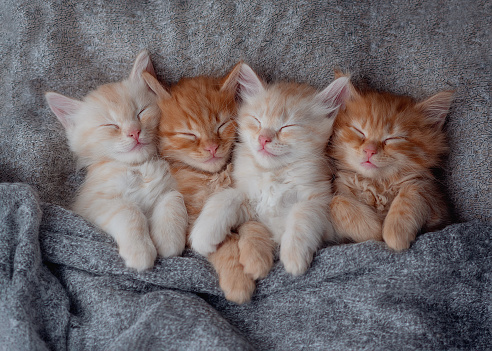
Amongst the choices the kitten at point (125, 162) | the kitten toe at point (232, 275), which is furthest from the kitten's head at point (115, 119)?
the kitten toe at point (232, 275)

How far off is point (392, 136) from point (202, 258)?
766 mm

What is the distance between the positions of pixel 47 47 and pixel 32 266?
934 millimetres

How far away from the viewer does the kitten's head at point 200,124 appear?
58.1 inches

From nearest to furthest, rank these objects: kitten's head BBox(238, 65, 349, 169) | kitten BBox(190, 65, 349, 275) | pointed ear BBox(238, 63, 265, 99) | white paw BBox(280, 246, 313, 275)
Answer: white paw BBox(280, 246, 313, 275) < kitten BBox(190, 65, 349, 275) < kitten's head BBox(238, 65, 349, 169) < pointed ear BBox(238, 63, 265, 99)

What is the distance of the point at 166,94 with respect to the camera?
1566 mm

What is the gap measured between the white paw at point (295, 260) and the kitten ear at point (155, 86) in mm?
763

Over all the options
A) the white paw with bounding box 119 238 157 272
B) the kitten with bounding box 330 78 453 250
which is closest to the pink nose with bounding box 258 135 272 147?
the kitten with bounding box 330 78 453 250

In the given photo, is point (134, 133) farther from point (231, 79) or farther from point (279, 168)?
point (279, 168)

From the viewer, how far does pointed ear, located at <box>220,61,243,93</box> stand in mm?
1523

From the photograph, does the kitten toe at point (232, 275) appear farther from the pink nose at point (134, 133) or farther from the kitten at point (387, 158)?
the pink nose at point (134, 133)

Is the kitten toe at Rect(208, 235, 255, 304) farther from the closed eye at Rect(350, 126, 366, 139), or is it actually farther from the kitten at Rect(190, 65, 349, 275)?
the closed eye at Rect(350, 126, 366, 139)

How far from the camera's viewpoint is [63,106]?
162 cm

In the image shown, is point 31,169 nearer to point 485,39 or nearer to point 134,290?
point 134,290

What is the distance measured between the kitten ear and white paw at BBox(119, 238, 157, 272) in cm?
60
